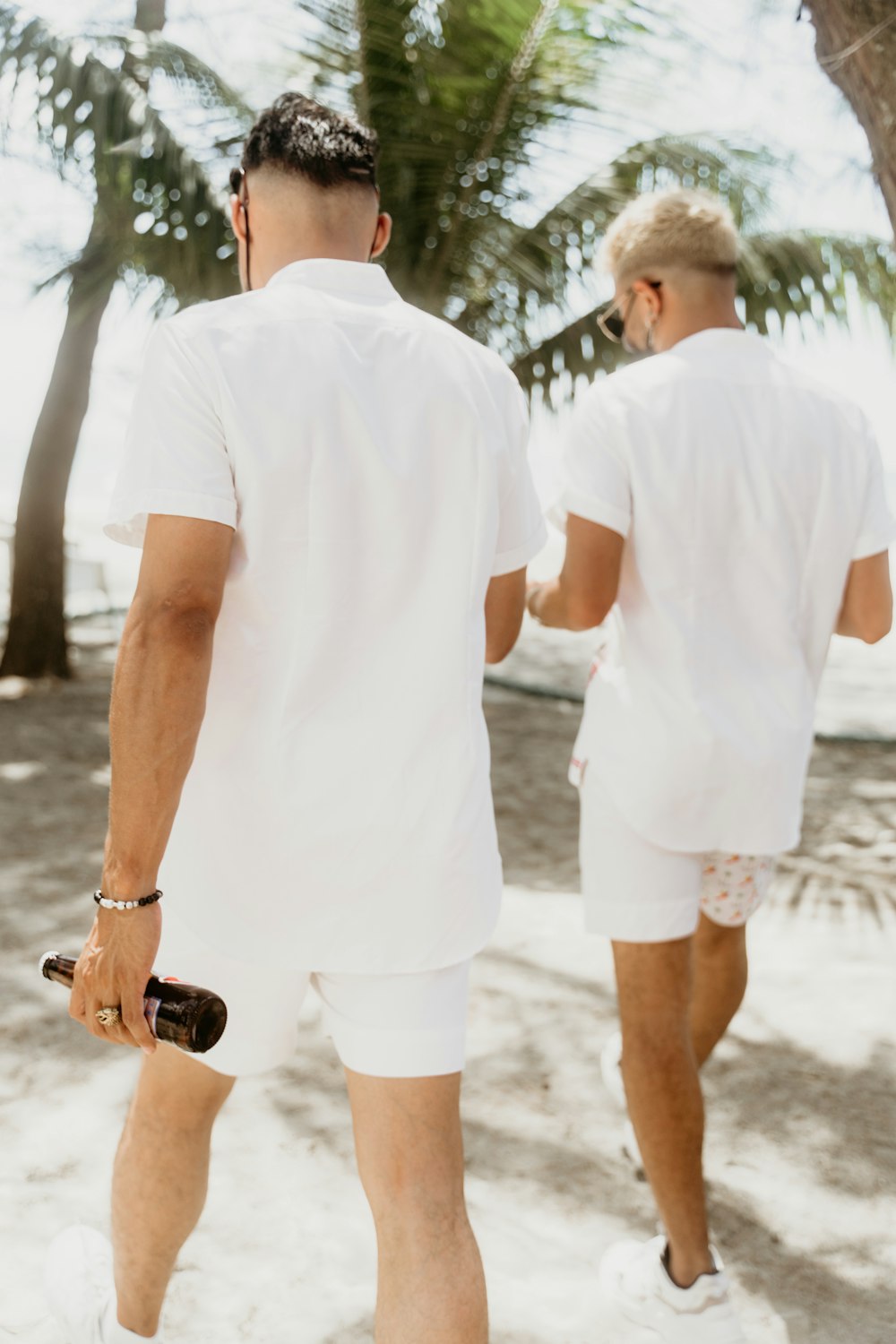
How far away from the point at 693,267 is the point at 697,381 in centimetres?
29

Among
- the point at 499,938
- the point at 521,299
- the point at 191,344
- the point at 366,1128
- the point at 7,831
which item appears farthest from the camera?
the point at 521,299

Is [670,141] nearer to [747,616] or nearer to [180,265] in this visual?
Answer: [180,265]

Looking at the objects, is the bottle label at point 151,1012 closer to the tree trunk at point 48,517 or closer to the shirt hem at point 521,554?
the shirt hem at point 521,554

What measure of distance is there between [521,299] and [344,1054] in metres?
7.39

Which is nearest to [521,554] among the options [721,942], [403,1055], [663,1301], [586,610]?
[586,610]

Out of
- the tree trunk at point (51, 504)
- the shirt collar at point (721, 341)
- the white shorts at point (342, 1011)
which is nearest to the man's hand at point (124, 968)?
the white shorts at point (342, 1011)

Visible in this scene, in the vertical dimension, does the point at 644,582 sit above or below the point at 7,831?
above

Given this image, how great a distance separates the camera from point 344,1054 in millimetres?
1803

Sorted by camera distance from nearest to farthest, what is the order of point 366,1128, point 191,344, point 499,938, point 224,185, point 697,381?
1. point 191,344
2. point 366,1128
3. point 697,381
4. point 499,938
5. point 224,185

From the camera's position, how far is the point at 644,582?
8.17ft

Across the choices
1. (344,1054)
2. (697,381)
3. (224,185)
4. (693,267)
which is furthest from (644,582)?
(224,185)

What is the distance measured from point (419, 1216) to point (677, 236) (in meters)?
1.82

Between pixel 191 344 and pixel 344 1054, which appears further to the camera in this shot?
pixel 344 1054

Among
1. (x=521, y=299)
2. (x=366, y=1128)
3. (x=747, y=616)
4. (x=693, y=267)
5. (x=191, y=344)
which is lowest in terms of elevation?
(x=366, y=1128)
